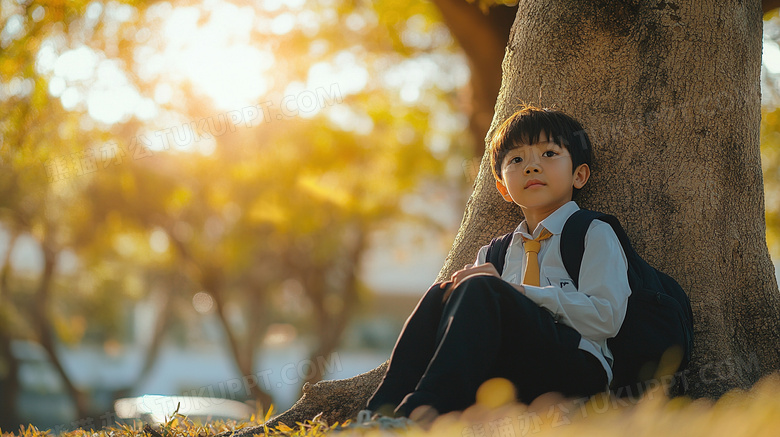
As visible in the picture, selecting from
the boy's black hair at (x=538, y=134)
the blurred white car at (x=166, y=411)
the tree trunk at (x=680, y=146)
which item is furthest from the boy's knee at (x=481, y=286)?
the blurred white car at (x=166, y=411)

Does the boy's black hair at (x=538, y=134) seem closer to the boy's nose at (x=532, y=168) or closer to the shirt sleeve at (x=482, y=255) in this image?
the boy's nose at (x=532, y=168)

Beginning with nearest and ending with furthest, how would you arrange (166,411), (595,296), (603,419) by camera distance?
(603,419) < (595,296) < (166,411)

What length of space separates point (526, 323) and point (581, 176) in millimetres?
987

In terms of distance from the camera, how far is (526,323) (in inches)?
93.0

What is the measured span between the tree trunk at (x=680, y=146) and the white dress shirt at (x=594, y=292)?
2.14 ft

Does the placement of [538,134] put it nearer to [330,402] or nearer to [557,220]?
[557,220]

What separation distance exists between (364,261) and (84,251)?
254 inches

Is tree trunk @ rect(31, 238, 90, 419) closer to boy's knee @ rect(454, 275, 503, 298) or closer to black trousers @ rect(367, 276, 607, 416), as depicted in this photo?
black trousers @ rect(367, 276, 607, 416)

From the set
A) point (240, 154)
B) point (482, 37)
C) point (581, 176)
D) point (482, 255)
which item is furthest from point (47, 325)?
point (581, 176)

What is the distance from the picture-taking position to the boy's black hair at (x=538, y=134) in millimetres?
2918

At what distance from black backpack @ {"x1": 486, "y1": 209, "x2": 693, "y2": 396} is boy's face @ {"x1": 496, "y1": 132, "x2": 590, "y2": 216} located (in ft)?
0.67

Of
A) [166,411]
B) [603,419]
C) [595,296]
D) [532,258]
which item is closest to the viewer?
[603,419]

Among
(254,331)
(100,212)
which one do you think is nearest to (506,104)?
(100,212)

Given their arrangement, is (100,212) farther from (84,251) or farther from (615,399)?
(615,399)
